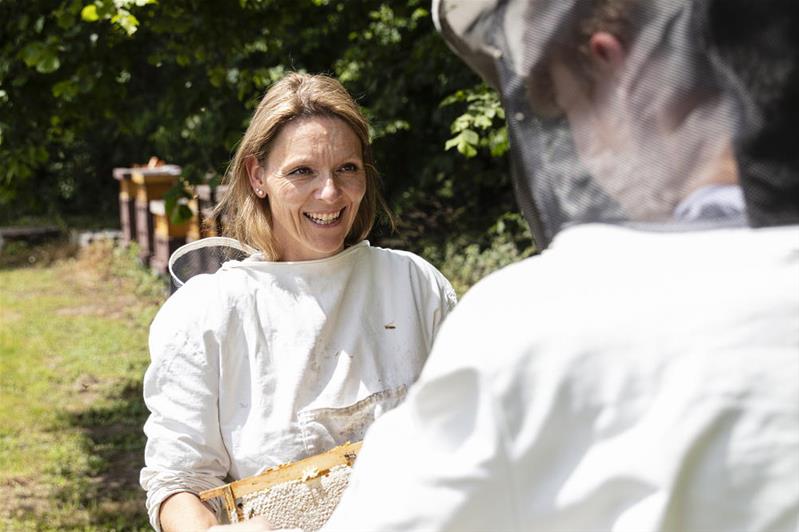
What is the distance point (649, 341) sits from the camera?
909mm

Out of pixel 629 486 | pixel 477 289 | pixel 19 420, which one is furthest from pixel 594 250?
pixel 19 420

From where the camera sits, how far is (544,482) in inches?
36.5

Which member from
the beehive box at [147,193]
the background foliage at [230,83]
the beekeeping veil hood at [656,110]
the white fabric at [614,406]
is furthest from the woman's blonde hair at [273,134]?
the beehive box at [147,193]

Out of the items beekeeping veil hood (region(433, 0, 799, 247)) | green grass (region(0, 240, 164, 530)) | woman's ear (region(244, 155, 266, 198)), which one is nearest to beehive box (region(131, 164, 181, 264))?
green grass (region(0, 240, 164, 530))

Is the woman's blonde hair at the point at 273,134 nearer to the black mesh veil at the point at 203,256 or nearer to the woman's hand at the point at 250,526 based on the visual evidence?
the black mesh veil at the point at 203,256

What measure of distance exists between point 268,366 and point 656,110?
1195mm

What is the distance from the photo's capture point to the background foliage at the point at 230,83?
4562 millimetres

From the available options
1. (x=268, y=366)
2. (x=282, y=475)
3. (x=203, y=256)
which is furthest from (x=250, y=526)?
(x=203, y=256)

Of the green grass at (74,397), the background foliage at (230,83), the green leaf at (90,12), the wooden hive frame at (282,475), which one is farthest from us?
the green grass at (74,397)

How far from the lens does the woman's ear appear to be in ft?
7.41

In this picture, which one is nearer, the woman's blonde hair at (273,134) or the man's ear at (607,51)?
the man's ear at (607,51)

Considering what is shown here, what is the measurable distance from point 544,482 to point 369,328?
→ 122 centimetres

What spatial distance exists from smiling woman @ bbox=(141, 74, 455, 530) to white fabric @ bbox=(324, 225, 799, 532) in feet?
3.42

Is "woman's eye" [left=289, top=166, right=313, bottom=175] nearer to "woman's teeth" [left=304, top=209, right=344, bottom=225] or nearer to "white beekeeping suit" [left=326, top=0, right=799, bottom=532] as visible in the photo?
"woman's teeth" [left=304, top=209, right=344, bottom=225]
